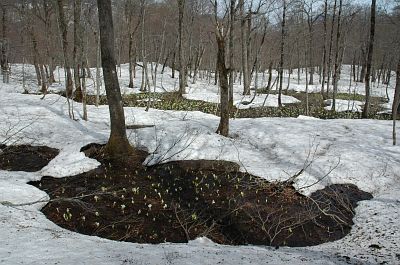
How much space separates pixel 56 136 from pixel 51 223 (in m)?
6.34

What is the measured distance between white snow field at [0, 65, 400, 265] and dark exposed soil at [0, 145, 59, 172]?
13.0 inches

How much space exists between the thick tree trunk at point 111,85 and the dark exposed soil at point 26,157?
6.54 ft

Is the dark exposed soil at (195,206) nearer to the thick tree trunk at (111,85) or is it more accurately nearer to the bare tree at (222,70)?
the thick tree trunk at (111,85)

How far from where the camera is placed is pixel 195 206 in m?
8.20

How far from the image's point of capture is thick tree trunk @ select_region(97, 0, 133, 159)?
962 centimetres

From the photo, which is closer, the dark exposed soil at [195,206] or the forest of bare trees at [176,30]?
the dark exposed soil at [195,206]

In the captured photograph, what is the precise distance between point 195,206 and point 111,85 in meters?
4.29

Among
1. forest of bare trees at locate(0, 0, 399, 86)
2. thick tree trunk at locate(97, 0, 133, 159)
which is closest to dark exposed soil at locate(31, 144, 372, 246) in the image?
thick tree trunk at locate(97, 0, 133, 159)

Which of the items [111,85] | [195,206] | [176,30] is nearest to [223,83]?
[111,85]

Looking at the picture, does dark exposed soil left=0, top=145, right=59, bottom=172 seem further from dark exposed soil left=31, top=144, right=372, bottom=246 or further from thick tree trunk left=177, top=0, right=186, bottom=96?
thick tree trunk left=177, top=0, right=186, bottom=96

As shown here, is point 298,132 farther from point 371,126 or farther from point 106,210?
point 106,210

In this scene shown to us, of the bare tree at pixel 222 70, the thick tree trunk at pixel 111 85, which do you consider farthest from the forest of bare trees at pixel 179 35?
the thick tree trunk at pixel 111 85

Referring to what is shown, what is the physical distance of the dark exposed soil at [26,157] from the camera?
1012 cm

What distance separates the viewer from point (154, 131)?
12539 mm
